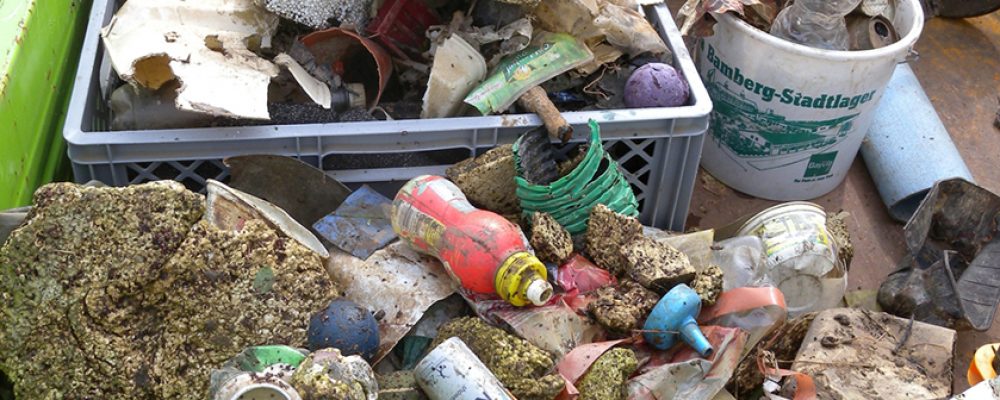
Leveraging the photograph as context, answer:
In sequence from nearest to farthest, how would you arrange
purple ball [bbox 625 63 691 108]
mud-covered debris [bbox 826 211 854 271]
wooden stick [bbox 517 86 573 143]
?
1. wooden stick [bbox 517 86 573 143]
2. purple ball [bbox 625 63 691 108]
3. mud-covered debris [bbox 826 211 854 271]

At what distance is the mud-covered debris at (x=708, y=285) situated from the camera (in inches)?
78.2

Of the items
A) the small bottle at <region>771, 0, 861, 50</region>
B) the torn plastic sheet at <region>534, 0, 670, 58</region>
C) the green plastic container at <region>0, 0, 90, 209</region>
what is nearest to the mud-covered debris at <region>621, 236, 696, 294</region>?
the torn plastic sheet at <region>534, 0, 670, 58</region>

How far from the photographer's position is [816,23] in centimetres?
255

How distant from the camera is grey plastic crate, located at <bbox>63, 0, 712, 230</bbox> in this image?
200 cm

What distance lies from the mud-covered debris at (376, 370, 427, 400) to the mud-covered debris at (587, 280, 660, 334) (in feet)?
1.32

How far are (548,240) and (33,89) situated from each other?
1.12 meters

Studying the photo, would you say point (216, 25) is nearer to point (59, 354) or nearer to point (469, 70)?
point (469, 70)

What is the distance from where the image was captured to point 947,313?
237 cm

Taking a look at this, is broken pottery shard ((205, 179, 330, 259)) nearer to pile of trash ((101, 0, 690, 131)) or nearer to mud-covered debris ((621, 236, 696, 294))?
pile of trash ((101, 0, 690, 131))

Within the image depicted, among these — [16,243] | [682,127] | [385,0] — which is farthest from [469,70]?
[16,243]

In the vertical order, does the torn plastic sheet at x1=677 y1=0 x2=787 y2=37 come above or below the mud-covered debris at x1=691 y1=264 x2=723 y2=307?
above

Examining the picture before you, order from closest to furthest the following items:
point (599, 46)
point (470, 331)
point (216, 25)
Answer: point (470, 331) → point (216, 25) → point (599, 46)

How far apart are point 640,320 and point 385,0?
3.07 ft

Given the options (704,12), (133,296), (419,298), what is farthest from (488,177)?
(704,12)
